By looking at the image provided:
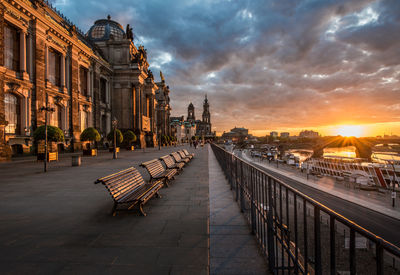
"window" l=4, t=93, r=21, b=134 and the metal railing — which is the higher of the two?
"window" l=4, t=93, r=21, b=134

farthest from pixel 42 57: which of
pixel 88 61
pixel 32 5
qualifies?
pixel 88 61

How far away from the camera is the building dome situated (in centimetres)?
4553

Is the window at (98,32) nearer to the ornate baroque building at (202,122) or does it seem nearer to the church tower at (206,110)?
the ornate baroque building at (202,122)

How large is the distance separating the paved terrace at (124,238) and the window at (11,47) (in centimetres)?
2018

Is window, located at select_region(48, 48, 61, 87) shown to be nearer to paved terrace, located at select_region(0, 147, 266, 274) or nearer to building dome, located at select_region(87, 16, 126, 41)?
building dome, located at select_region(87, 16, 126, 41)

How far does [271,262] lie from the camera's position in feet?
8.61

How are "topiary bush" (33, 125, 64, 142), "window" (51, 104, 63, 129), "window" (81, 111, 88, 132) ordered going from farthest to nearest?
"window" (81, 111, 88, 132), "window" (51, 104, 63, 129), "topiary bush" (33, 125, 64, 142)

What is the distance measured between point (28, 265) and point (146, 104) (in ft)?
160

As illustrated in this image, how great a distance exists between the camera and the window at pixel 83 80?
30.7m

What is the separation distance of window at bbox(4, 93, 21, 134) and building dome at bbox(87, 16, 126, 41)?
3229cm

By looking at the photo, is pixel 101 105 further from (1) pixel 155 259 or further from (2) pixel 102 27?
(1) pixel 155 259

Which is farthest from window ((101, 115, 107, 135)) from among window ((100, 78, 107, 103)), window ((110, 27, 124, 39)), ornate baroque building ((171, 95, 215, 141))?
ornate baroque building ((171, 95, 215, 141))

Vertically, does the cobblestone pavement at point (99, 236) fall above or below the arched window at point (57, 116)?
below

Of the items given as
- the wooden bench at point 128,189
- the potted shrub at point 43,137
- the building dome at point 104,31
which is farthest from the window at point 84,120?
the wooden bench at point 128,189
